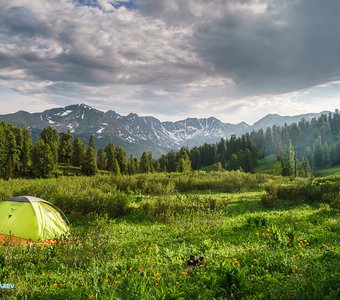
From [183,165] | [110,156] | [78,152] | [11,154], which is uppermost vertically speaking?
[11,154]

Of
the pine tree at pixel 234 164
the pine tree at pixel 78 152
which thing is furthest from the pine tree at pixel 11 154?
the pine tree at pixel 234 164

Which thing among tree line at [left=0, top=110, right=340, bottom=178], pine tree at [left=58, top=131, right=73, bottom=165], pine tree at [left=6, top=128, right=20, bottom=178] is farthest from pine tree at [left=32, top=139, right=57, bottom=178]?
pine tree at [left=58, top=131, right=73, bottom=165]

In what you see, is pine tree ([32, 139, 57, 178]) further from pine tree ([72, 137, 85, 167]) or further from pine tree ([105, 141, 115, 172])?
pine tree ([105, 141, 115, 172])

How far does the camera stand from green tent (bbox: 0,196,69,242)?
12.6m

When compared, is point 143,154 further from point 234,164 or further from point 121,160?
point 234,164

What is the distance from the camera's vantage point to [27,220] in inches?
506

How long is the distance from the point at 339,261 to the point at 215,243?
154 inches

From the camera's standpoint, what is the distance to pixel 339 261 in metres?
7.65

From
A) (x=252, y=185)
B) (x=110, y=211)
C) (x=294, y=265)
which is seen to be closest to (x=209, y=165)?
(x=252, y=185)

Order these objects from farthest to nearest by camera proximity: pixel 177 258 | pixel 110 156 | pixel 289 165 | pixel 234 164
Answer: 1. pixel 234 164
2. pixel 289 165
3. pixel 110 156
4. pixel 177 258

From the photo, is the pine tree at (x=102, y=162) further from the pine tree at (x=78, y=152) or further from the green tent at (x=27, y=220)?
the green tent at (x=27, y=220)

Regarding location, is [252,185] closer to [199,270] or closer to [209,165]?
[199,270]

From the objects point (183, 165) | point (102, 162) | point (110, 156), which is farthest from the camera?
point (102, 162)

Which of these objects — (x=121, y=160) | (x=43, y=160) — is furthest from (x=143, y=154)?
(x=43, y=160)
